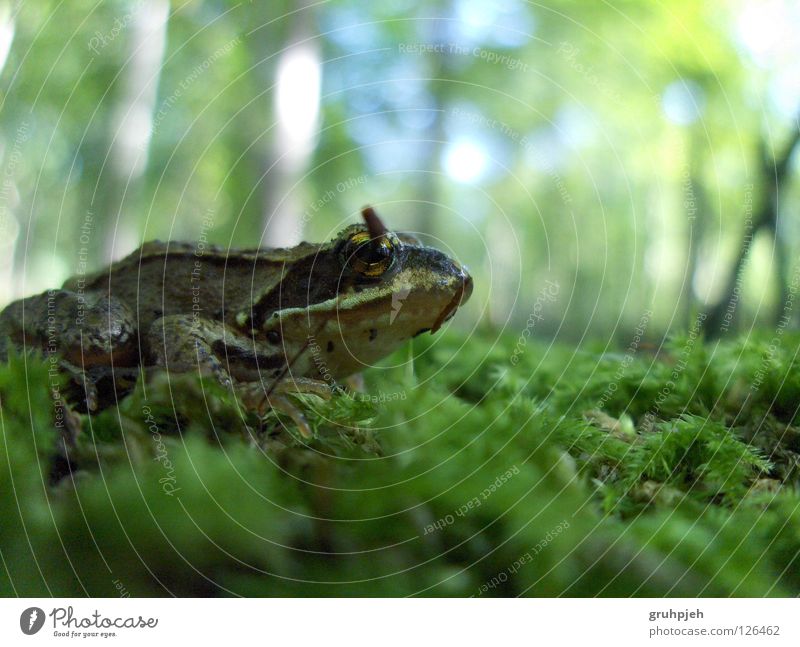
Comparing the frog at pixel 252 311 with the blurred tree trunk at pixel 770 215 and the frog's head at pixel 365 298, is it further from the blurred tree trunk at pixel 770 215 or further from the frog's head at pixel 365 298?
the blurred tree trunk at pixel 770 215

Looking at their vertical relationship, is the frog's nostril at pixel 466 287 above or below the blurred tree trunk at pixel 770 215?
below

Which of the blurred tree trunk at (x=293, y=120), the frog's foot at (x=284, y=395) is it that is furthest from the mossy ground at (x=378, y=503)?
the blurred tree trunk at (x=293, y=120)

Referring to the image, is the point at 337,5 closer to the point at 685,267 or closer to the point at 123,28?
the point at 123,28

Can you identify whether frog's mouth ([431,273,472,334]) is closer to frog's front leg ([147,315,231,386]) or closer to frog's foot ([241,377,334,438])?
frog's foot ([241,377,334,438])

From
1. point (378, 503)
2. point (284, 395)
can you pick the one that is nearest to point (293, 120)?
point (284, 395)

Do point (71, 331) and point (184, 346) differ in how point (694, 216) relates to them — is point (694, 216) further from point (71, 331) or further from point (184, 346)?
point (71, 331)

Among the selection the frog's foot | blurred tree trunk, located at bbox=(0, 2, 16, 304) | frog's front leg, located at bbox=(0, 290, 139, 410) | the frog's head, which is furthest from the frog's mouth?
blurred tree trunk, located at bbox=(0, 2, 16, 304)
